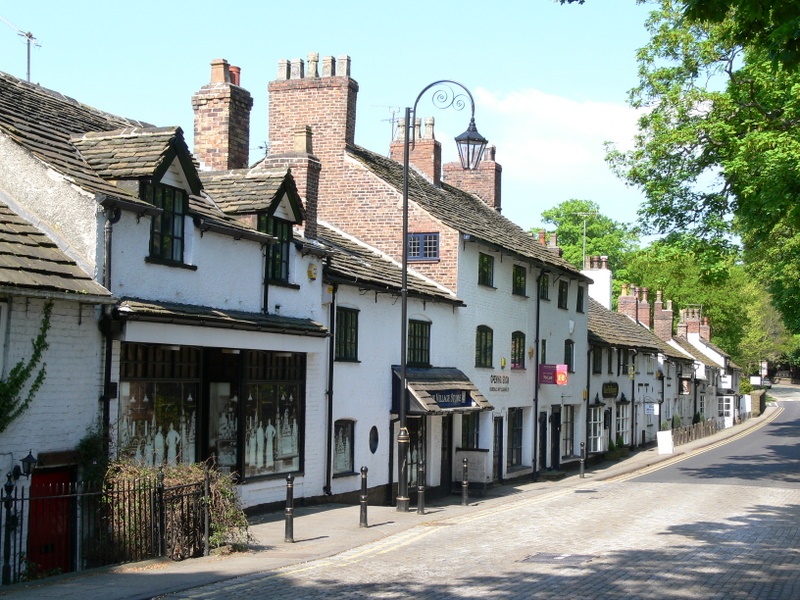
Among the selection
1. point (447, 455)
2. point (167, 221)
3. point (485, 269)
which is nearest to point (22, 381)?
point (167, 221)

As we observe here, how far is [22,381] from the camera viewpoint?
44.0 ft

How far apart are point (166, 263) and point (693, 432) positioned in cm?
4497

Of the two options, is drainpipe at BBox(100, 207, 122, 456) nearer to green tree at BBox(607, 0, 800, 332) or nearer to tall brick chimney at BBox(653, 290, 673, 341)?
green tree at BBox(607, 0, 800, 332)

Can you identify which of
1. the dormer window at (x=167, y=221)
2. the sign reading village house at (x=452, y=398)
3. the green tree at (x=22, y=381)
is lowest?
the sign reading village house at (x=452, y=398)

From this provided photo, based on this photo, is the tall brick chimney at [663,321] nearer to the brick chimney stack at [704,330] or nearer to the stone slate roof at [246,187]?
the brick chimney stack at [704,330]

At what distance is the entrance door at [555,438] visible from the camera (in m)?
37.8

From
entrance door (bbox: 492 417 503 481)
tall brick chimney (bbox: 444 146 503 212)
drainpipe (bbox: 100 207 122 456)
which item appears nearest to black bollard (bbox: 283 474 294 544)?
drainpipe (bbox: 100 207 122 456)

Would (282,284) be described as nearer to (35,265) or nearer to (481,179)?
(35,265)

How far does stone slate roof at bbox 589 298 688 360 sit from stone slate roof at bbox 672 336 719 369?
11.0 metres

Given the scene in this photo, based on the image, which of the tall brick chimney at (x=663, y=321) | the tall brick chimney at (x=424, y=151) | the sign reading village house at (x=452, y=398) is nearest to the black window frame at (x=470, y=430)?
the sign reading village house at (x=452, y=398)

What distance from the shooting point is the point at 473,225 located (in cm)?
3203

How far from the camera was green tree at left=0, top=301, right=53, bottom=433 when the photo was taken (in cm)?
1308

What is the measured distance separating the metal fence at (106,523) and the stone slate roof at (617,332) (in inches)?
1214

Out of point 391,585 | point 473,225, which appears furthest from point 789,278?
point 391,585
